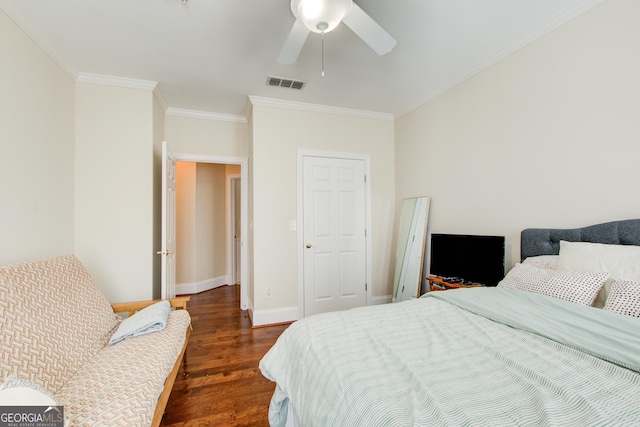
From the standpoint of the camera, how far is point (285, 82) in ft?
9.30

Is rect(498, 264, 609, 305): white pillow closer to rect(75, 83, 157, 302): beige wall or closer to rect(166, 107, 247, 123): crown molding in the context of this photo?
rect(75, 83, 157, 302): beige wall

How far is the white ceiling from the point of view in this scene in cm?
180

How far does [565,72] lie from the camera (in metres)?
1.89

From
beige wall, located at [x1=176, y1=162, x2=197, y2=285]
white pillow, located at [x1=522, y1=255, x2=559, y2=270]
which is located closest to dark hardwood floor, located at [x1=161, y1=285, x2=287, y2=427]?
beige wall, located at [x1=176, y1=162, x2=197, y2=285]

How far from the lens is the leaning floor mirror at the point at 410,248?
3131mm

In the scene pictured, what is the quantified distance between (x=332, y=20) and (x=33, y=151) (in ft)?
7.50

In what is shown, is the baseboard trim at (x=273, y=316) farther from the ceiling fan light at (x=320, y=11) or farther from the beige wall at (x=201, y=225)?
the ceiling fan light at (x=320, y=11)

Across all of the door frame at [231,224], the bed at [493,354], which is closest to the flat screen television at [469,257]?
the bed at [493,354]

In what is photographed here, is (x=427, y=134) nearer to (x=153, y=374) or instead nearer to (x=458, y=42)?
(x=458, y=42)

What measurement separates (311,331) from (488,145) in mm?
2231

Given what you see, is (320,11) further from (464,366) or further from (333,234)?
(333,234)

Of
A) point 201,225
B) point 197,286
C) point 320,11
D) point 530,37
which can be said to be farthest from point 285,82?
point 197,286

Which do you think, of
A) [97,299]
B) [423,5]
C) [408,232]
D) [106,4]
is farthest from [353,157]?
[97,299]

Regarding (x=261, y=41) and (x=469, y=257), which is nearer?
(x=261, y=41)
